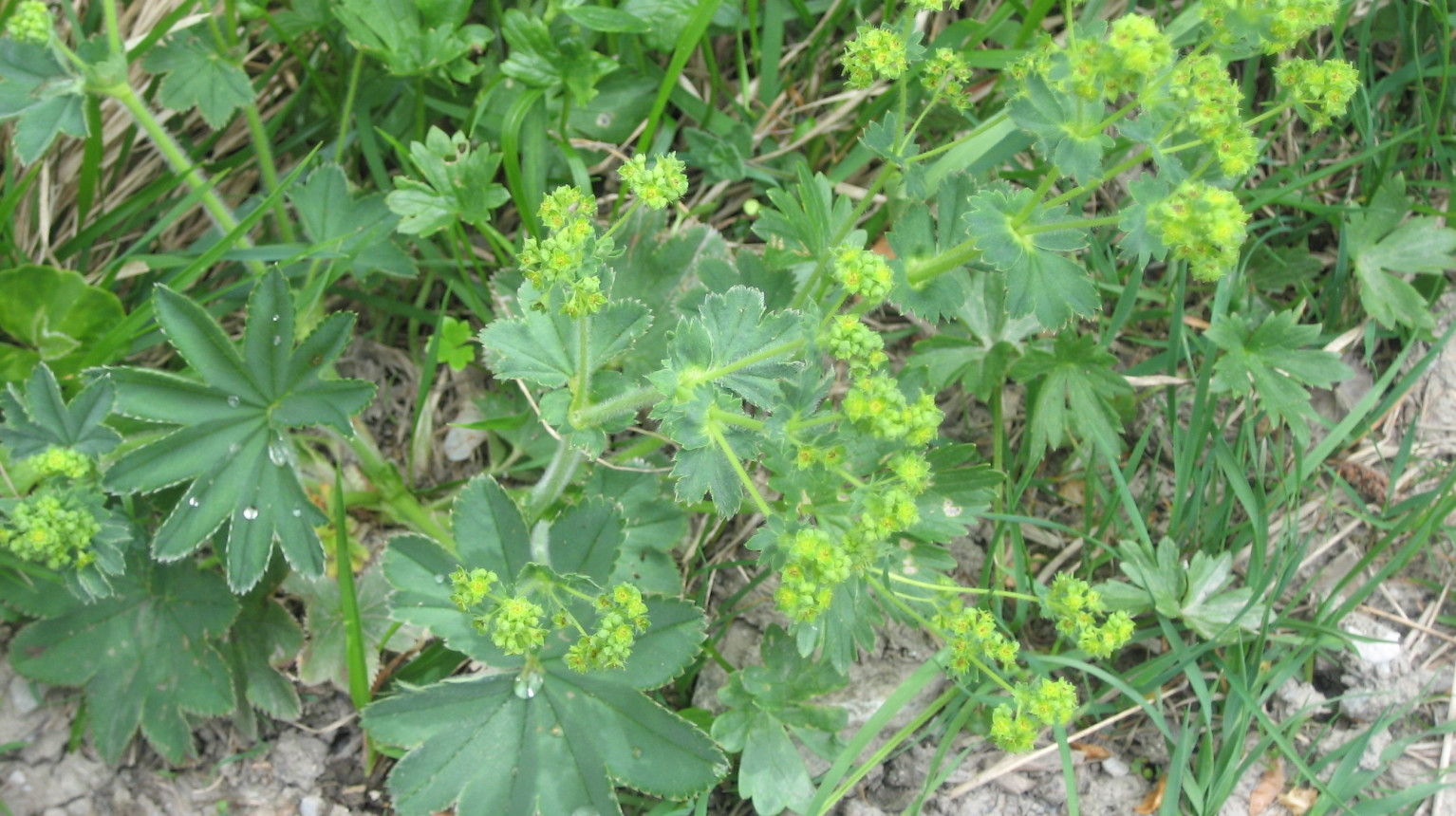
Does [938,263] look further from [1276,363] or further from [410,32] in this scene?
[410,32]

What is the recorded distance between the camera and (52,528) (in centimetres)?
254

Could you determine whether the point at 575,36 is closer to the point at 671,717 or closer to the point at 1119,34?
the point at 1119,34

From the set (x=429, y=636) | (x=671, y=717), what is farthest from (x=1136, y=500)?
(x=429, y=636)

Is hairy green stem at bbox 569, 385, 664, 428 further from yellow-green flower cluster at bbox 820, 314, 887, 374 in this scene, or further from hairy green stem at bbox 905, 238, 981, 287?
hairy green stem at bbox 905, 238, 981, 287

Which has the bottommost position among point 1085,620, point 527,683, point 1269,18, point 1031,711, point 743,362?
point 527,683

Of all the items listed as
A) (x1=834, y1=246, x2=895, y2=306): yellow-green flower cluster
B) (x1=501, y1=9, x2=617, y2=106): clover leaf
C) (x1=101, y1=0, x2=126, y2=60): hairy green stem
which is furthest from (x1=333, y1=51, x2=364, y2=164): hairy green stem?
(x1=834, y1=246, x2=895, y2=306): yellow-green flower cluster

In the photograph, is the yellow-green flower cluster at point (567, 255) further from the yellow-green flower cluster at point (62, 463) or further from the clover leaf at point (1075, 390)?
the clover leaf at point (1075, 390)

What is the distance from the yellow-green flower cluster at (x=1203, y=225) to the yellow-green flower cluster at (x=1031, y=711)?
1.00 metres

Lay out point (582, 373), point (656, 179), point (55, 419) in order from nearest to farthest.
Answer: point (656, 179), point (582, 373), point (55, 419)

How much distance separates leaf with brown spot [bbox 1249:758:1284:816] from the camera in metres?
3.19

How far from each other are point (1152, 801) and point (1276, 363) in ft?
4.39

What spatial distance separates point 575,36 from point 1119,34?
67.9 inches

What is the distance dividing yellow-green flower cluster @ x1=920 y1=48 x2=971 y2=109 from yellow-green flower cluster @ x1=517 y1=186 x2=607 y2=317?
93cm

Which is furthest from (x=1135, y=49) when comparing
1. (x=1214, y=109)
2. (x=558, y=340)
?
(x=558, y=340)
